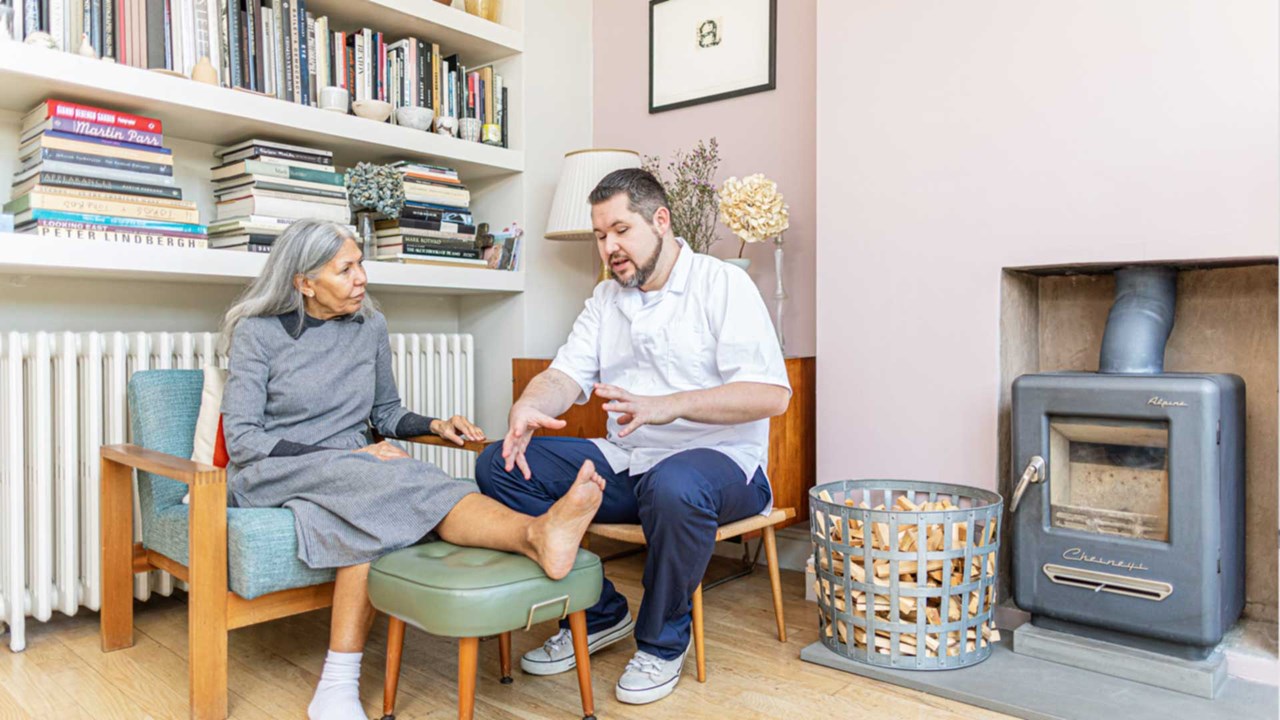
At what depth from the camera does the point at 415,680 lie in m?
1.92

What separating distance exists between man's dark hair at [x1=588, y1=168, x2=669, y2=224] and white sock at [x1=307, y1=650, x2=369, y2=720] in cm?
116

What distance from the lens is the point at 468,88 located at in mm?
3082

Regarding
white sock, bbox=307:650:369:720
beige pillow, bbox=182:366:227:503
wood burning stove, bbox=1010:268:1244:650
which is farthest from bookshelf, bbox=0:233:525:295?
wood burning stove, bbox=1010:268:1244:650

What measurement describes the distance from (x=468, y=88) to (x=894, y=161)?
5.16 feet

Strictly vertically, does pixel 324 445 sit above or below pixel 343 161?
below

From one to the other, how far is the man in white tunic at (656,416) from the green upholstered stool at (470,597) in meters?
0.19

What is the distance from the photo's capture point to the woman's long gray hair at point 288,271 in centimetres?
200

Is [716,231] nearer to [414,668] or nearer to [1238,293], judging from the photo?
[1238,293]

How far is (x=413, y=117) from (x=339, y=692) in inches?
73.7

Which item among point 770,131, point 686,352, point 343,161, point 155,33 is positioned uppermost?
point 155,33

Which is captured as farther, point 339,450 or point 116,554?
point 116,554

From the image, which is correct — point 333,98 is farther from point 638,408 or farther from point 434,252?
point 638,408

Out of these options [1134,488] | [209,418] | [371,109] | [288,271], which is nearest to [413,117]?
[371,109]

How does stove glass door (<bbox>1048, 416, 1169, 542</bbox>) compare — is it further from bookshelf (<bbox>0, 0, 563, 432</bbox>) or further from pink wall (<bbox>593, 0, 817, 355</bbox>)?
bookshelf (<bbox>0, 0, 563, 432</bbox>)
